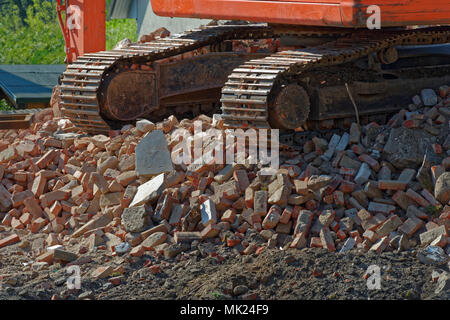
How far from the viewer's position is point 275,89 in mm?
7895

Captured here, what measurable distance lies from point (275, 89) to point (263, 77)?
7.0 inches

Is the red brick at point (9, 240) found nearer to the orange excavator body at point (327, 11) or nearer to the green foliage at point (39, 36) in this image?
the orange excavator body at point (327, 11)

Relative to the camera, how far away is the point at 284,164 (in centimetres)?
749

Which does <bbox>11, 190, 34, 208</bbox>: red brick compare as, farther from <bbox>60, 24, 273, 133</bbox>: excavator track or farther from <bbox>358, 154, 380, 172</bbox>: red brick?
<bbox>358, 154, 380, 172</bbox>: red brick

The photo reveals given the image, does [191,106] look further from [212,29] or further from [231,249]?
[231,249]

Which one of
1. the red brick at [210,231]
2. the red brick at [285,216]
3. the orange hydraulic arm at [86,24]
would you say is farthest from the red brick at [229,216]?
the orange hydraulic arm at [86,24]

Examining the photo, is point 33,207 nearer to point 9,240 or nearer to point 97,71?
point 9,240

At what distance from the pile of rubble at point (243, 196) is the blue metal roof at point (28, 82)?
15.8 ft

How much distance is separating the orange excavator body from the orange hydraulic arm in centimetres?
208

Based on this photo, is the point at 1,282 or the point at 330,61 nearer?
the point at 1,282

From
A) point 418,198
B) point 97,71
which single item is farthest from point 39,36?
→ point 418,198

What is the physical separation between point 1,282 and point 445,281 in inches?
124

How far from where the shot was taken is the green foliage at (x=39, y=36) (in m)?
20.8

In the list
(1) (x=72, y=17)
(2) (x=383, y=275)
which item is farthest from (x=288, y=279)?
(1) (x=72, y=17)
